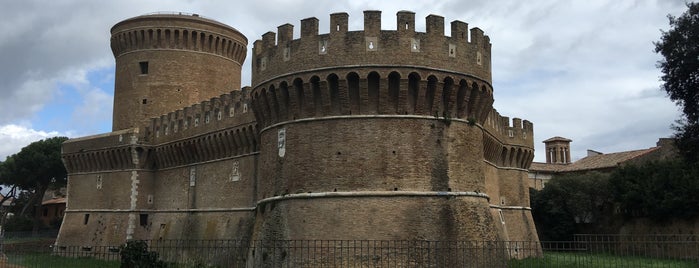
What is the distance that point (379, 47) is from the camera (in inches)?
731

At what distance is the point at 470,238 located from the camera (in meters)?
18.1

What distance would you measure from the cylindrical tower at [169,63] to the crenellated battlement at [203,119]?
164 cm

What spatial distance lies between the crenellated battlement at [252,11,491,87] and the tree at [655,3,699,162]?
5878 millimetres

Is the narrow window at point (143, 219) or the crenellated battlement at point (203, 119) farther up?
the crenellated battlement at point (203, 119)

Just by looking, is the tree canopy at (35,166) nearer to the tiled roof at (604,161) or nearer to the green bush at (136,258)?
the tiled roof at (604,161)

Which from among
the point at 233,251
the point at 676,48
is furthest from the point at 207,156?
the point at 676,48

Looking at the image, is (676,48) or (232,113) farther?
(232,113)

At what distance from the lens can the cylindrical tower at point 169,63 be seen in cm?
3438

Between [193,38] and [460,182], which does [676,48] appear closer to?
[460,182]

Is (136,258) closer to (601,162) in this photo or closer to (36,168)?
(36,168)

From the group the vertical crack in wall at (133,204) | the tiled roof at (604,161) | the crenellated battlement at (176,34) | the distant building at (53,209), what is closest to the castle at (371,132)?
the vertical crack in wall at (133,204)

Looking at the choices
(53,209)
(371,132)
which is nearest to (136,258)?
(371,132)

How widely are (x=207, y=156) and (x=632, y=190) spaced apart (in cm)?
2106

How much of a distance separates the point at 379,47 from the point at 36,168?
41.4 metres
